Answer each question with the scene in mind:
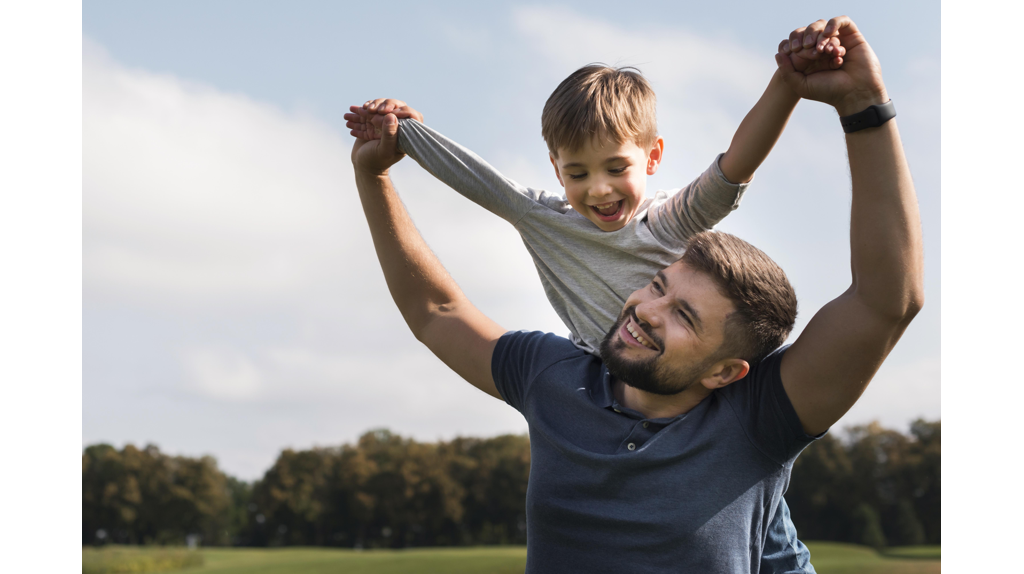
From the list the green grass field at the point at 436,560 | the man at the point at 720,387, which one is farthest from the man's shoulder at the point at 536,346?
the green grass field at the point at 436,560

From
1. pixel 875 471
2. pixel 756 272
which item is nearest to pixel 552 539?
pixel 756 272

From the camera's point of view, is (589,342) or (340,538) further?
(340,538)

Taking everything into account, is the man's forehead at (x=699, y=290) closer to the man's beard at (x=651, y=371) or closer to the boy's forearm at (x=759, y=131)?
the man's beard at (x=651, y=371)

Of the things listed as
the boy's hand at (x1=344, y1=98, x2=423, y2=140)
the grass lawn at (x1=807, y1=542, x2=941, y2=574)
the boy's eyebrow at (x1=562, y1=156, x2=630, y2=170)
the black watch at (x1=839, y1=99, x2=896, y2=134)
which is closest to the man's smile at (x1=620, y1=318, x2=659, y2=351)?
the boy's eyebrow at (x1=562, y1=156, x2=630, y2=170)

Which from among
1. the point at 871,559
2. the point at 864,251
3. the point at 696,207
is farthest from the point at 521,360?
the point at 871,559

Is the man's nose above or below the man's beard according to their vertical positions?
above

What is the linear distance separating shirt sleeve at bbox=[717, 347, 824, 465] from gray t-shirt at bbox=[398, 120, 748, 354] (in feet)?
2.11

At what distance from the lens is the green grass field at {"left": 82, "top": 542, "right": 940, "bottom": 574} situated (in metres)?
35.0

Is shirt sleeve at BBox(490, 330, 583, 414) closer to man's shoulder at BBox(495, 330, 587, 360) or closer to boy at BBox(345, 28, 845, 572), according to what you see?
man's shoulder at BBox(495, 330, 587, 360)

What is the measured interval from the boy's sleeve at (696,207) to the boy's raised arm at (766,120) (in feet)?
0.16

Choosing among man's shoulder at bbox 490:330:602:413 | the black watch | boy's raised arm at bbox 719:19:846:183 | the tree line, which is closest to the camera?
the black watch

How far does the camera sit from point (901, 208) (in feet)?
7.55

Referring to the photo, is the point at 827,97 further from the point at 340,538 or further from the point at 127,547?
the point at 127,547

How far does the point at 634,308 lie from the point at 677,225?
0.51m
